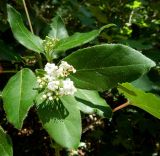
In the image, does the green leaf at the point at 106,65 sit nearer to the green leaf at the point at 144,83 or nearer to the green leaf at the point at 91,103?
the green leaf at the point at 91,103

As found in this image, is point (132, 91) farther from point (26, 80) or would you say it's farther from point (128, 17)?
point (128, 17)

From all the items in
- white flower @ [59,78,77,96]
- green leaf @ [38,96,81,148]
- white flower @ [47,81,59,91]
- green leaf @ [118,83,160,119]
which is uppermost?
white flower @ [47,81,59,91]

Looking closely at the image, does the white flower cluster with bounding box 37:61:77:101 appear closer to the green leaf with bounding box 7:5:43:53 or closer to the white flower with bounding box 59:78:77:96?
the white flower with bounding box 59:78:77:96

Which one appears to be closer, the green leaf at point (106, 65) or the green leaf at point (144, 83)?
the green leaf at point (106, 65)

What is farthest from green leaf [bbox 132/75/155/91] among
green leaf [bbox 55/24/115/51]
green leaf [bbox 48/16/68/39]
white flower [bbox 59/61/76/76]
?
white flower [bbox 59/61/76/76]

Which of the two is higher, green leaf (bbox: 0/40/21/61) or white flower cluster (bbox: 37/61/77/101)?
white flower cluster (bbox: 37/61/77/101)

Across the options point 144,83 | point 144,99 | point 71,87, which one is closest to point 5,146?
point 71,87

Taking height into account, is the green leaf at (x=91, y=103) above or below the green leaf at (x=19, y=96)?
below

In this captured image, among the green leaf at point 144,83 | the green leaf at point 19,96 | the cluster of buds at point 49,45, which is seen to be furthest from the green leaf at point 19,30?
the green leaf at point 144,83
